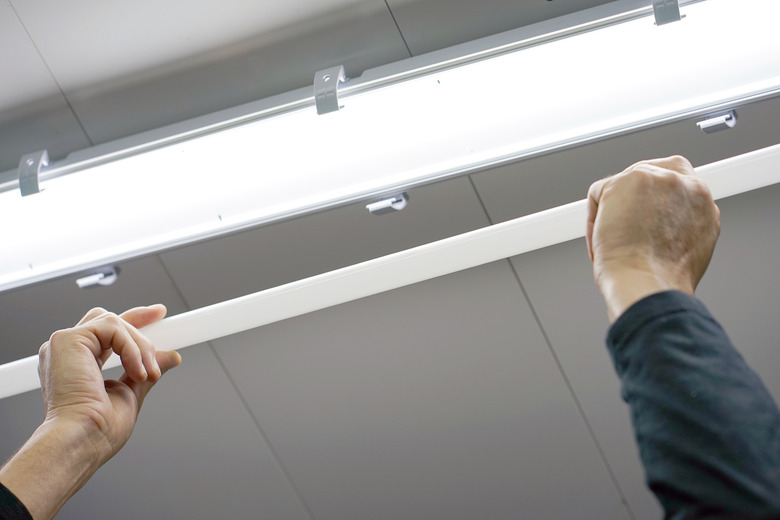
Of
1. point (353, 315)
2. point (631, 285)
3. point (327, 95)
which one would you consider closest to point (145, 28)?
point (327, 95)

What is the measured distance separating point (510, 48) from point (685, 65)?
207 mm

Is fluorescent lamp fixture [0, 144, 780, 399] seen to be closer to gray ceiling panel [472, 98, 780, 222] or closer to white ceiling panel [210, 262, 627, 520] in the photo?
gray ceiling panel [472, 98, 780, 222]

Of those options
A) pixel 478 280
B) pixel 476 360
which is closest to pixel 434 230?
pixel 478 280

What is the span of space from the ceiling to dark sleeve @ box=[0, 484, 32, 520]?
2.20 ft

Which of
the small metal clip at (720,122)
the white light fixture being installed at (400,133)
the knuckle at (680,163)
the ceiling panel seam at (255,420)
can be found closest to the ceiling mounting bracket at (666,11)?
the white light fixture being installed at (400,133)

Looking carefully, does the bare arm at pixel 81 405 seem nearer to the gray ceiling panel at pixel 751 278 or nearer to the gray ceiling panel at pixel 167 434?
the gray ceiling panel at pixel 167 434

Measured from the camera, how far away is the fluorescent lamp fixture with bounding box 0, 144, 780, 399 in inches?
33.6

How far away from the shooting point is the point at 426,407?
155cm

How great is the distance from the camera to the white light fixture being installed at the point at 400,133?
88cm

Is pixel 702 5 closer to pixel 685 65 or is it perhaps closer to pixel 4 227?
pixel 685 65

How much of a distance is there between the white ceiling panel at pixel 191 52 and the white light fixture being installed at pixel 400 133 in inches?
11.7

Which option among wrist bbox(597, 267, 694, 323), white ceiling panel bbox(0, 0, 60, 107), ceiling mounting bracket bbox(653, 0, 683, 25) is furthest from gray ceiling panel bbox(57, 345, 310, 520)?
wrist bbox(597, 267, 694, 323)

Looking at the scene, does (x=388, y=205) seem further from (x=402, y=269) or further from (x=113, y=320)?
(x=113, y=320)

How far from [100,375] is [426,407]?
2.80 ft
